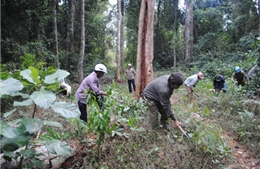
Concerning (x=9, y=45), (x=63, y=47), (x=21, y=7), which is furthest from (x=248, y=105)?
(x=63, y=47)

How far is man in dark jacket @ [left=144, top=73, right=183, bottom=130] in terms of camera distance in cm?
382

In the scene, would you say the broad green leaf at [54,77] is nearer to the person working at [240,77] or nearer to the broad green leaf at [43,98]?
the broad green leaf at [43,98]

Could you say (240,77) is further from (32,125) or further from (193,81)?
(32,125)

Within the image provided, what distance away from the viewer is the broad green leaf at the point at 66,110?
1.89 meters

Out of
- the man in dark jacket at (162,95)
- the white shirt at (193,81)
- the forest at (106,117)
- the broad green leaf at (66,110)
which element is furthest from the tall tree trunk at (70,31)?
the broad green leaf at (66,110)

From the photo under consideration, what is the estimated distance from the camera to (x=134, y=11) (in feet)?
69.4

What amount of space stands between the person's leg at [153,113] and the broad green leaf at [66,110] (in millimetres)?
2640

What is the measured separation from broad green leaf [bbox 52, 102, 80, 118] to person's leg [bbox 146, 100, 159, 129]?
264 centimetres

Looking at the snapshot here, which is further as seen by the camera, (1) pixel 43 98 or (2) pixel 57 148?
(2) pixel 57 148

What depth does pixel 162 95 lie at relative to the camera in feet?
13.0

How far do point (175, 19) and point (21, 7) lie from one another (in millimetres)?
16872

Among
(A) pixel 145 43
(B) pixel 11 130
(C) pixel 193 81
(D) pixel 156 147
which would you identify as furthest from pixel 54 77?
(C) pixel 193 81

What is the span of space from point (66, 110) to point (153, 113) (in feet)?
9.10

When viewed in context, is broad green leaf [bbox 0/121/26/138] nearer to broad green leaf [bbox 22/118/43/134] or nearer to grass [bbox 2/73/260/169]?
broad green leaf [bbox 22/118/43/134]
